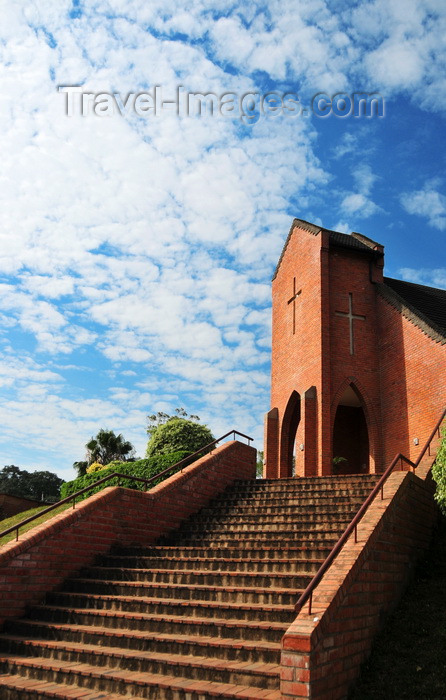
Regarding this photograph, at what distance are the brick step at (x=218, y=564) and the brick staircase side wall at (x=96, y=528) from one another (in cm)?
52

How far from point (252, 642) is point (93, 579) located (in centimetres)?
313

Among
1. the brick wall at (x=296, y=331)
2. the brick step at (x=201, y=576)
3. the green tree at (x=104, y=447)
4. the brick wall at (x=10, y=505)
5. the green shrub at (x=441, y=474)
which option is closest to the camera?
the brick step at (x=201, y=576)

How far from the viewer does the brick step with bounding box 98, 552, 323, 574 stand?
696 centimetres

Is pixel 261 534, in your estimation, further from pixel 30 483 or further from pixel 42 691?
pixel 30 483

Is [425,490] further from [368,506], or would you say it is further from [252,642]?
[252,642]

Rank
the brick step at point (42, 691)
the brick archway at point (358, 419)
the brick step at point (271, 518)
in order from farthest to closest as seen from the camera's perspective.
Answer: the brick archway at point (358, 419), the brick step at point (271, 518), the brick step at point (42, 691)

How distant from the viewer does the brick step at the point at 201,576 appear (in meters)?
6.63

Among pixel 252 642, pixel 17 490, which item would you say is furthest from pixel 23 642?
pixel 17 490

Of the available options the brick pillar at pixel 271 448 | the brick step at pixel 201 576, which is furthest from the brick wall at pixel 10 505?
the brick step at pixel 201 576

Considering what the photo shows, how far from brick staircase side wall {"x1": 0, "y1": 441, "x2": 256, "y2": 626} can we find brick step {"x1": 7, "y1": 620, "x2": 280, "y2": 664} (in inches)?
23.4

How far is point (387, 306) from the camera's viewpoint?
53.9 feet

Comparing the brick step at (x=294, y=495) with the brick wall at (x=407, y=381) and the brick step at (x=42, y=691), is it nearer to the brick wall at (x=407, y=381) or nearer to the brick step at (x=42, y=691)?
the brick wall at (x=407, y=381)

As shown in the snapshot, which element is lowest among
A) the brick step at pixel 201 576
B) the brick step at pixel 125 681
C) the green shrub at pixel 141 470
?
the brick step at pixel 125 681

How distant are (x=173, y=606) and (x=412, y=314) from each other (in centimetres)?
1096
